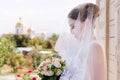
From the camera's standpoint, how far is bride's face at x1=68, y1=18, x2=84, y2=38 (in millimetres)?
1853

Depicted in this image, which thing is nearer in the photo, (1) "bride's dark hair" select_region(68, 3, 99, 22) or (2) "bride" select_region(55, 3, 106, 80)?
(2) "bride" select_region(55, 3, 106, 80)

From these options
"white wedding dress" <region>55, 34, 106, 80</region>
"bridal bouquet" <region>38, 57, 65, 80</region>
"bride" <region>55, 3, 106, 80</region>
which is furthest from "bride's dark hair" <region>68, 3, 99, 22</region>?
"bridal bouquet" <region>38, 57, 65, 80</region>

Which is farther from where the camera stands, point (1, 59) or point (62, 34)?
point (1, 59)

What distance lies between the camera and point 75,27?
1864mm

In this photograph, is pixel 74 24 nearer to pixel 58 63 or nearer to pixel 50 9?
pixel 58 63

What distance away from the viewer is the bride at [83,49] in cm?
171

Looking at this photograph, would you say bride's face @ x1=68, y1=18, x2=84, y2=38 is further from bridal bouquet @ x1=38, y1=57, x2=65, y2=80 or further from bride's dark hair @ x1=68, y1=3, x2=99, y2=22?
bridal bouquet @ x1=38, y1=57, x2=65, y2=80

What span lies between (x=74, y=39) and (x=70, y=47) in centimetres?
7

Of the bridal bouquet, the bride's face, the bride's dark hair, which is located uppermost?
the bride's dark hair

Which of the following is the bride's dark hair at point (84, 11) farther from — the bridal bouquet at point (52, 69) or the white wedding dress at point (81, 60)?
the bridal bouquet at point (52, 69)

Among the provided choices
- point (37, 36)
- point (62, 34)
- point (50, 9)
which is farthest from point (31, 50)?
point (62, 34)

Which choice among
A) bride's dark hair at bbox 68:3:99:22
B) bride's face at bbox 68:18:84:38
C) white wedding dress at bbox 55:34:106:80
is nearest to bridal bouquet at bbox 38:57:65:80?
white wedding dress at bbox 55:34:106:80

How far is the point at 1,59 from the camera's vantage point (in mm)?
3855

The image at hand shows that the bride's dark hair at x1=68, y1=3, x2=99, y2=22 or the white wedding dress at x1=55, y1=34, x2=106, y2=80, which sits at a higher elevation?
the bride's dark hair at x1=68, y1=3, x2=99, y2=22
